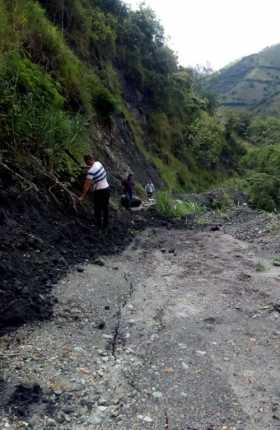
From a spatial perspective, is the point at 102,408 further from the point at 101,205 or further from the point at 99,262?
the point at 101,205

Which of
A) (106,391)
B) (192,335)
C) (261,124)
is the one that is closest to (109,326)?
(192,335)

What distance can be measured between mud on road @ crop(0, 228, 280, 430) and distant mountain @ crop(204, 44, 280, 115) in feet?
342

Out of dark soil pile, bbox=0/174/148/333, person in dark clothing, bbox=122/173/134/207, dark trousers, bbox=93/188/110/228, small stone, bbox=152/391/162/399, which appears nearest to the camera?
small stone, bbox=152/391/162/399

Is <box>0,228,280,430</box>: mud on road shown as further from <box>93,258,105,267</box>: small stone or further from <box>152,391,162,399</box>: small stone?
<box>93,258,105,267</box>: small stone

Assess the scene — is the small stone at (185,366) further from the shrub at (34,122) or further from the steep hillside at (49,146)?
the shrub at (34,122)

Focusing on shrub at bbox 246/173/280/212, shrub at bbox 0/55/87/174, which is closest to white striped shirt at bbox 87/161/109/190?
shrub at bbox 0/55/87/174

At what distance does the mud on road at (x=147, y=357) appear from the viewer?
322 centimetres

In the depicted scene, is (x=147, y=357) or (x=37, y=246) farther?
(x=37, y=246)

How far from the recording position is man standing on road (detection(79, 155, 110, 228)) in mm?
8312

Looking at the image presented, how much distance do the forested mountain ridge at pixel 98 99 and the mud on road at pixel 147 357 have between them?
2707 mm

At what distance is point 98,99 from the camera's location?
14.9m

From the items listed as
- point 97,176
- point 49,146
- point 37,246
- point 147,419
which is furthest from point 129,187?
point 147,419

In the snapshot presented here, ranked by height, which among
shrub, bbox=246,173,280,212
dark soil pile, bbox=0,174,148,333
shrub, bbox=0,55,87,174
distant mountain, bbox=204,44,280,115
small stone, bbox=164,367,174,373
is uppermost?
distant mountain, bbox=204,44,280,115

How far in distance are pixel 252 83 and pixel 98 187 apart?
14797 cm
